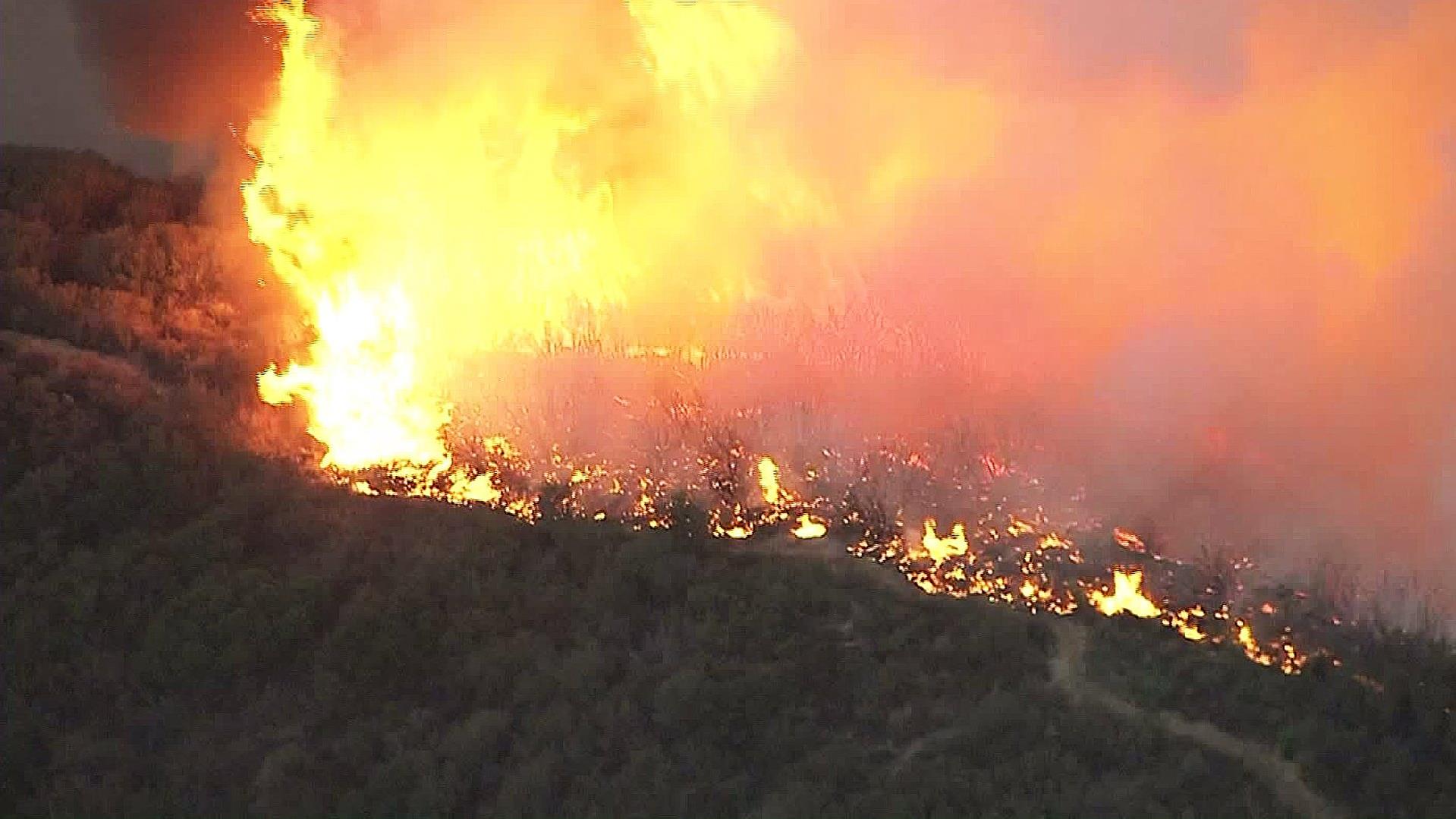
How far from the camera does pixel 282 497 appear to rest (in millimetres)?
10516

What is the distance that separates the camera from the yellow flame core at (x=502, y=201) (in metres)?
12.6

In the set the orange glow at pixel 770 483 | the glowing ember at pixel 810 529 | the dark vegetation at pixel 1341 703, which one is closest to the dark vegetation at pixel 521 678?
the dark vegetation at pixel 1341 703

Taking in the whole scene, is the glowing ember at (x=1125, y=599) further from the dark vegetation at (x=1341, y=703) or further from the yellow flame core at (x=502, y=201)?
the yellow flame core at (x=502, y=201)

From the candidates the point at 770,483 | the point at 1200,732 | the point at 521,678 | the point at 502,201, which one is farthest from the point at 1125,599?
the point at 502,201

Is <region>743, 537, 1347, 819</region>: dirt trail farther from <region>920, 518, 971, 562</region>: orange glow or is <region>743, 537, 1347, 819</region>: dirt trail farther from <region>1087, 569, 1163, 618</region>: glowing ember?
<region>920, 518, 971, 562</region>: orange glow

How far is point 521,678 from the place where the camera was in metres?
8.62

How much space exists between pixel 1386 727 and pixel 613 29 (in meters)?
9.09

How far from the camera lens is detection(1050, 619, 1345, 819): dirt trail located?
285 inches

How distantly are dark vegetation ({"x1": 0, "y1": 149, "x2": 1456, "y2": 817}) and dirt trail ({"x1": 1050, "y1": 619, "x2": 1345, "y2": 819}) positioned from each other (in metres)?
0.11

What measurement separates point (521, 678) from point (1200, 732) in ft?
13.9

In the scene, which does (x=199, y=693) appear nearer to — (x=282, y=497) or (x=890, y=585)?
(x=282, y=497)

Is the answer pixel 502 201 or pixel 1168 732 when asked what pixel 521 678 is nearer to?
pixel 1168 732

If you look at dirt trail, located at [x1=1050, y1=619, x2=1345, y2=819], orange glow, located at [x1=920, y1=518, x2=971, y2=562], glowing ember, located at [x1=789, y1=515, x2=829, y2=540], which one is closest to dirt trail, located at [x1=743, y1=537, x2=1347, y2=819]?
dirt trail, located at [x1=1050, y1=619, x2=1345, y2=819]

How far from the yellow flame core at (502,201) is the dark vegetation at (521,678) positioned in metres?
2.07
